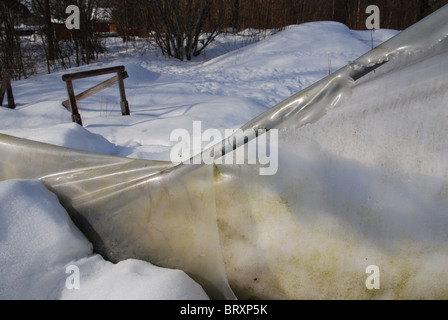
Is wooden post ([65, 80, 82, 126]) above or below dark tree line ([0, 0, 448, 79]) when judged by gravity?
below

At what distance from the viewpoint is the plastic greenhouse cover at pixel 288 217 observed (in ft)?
3.58

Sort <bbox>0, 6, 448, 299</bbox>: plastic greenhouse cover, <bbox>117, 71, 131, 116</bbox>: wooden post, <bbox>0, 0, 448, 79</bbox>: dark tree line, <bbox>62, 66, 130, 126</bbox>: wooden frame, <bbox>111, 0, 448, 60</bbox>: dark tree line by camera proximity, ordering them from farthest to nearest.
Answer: <bbox>111, 0, 448, 60</bbox>: dark tree line < <bbox>0, 0, 448, 79</bbox>: dark tree line < <bbox>117, 71, 131, 116</bbox>: wooden post < <bbox>62, 66, 130, 126</bbox>: wooden frame < <bbox>0, 6, 448, 299</bbox>: plastic greenhouse cover

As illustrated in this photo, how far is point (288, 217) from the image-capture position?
4.02 feet

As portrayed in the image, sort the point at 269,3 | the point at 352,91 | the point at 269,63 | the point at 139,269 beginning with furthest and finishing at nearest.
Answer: the point at 269,3 → the point at 269,63 → the point at 139,269 → the point at 352,91

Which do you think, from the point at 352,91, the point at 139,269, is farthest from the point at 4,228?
the point at 352,91

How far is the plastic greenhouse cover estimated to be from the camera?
1.09m

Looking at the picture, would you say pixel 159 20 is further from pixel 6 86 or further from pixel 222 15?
pixel 6 86

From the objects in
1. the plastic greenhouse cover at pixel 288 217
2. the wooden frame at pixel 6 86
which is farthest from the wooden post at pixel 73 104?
the plastic greenhouse cover at pixel 288 217

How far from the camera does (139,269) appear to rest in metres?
1.33

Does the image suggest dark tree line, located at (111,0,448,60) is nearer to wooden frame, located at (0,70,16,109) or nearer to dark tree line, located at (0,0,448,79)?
dark tree line, located at (0,0,448,79)

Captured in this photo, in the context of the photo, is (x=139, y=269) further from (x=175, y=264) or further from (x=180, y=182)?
(x=180, y=182)

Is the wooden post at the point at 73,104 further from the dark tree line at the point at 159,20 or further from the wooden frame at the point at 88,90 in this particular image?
the dark tree line at the point at 159,20

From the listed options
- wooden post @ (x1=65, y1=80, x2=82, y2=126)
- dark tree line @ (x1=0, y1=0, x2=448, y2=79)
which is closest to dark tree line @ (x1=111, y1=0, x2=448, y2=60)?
dark tree line @ (x1=0, y1=0, x2=448, y2=79)
